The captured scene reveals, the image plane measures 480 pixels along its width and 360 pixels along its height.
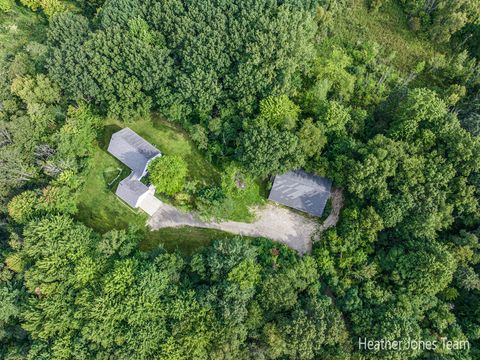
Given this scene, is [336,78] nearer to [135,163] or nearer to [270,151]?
[270,151]

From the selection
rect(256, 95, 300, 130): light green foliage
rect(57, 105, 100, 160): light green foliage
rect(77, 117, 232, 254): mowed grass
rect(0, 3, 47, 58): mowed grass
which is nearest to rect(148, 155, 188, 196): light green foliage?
rect(77, 117, 232, 254): mowed grass

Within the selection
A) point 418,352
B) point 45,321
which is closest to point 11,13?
point 45,321

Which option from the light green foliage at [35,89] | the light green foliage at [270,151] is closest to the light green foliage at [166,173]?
the light green foliage at [270,151]

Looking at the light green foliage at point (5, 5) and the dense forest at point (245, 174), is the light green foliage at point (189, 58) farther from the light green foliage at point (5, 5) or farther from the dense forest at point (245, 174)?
the light green foliage at point (5, 5)

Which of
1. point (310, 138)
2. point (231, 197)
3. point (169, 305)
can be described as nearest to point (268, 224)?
point (231, 197)

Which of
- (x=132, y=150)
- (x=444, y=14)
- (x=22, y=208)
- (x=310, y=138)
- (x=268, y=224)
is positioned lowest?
(x=22, y=208)

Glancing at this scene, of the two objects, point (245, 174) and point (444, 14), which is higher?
point (444, 14)

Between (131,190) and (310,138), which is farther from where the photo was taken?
(131,190)
